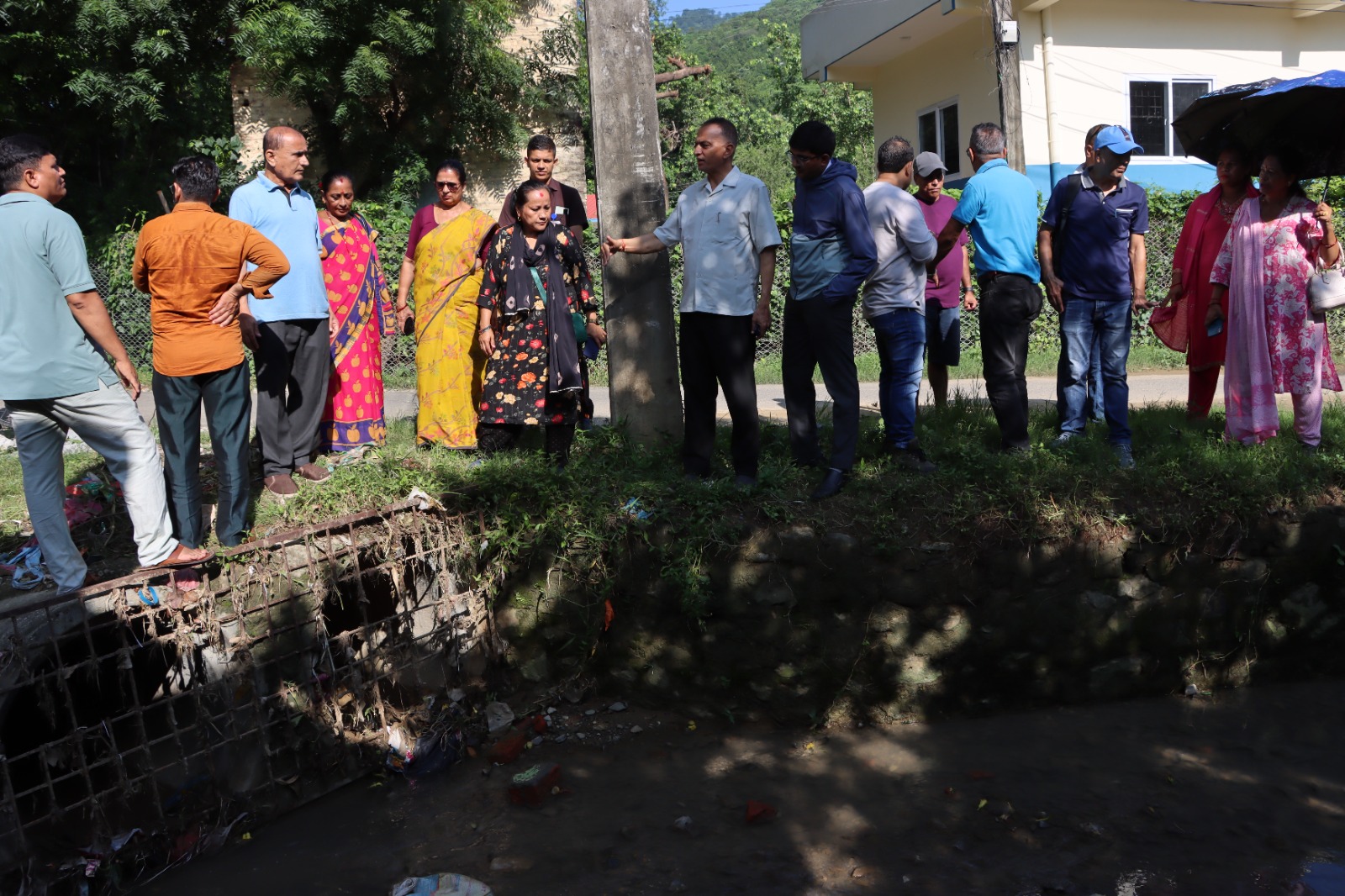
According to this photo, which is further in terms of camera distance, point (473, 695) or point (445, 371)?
point (445, 371)

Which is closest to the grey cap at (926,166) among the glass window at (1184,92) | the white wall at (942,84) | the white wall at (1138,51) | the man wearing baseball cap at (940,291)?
the man wearing baseball cap at (940,291)

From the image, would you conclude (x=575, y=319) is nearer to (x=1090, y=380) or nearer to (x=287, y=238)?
(x=287, y=238)

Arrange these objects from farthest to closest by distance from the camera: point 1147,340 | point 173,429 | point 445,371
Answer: point 1147,340, point 445,371, point 173,429

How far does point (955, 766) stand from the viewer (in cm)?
450

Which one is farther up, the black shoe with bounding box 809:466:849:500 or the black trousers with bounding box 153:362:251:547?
the black trousers with bounding box 153:362:251:547

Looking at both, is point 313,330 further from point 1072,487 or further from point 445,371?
point 1072,487

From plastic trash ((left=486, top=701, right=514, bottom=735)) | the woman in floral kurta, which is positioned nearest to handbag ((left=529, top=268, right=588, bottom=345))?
the woman in floral kurta

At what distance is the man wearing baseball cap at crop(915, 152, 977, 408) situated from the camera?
6.56 m

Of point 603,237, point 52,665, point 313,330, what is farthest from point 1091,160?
point 52,665

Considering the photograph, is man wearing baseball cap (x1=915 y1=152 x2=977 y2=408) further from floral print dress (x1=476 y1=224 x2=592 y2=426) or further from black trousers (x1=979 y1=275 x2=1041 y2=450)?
floral print dress (x1=476 y1=224 x2=592 y2=426)

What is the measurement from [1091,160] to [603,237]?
2607mm

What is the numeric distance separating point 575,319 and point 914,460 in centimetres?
190

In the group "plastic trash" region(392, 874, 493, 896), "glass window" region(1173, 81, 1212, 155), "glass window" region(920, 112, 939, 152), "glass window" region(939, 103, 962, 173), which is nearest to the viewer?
"plastic trash" region(392, 874, 493, 896)

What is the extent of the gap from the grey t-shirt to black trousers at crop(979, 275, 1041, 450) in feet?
1.39
